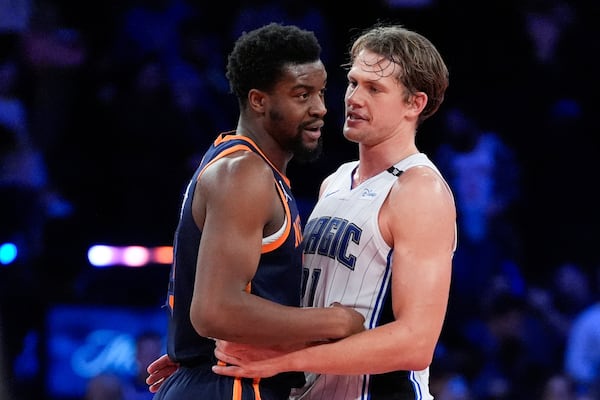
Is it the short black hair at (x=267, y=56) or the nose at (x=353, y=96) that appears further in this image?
the nose at (x=353, y=96)

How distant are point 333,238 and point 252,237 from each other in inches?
27.6

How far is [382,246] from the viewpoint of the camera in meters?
4.15

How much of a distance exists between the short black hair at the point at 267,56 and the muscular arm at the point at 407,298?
0.65 meters

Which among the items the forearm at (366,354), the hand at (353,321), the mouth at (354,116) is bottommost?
the forearm at (366,354)

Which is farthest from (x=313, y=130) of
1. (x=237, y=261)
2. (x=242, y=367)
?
(x=242, y=367)

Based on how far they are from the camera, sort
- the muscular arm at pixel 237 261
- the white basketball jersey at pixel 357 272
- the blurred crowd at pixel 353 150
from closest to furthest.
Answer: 1. the muscular arm at pixel 237 261
2. the white basketball jersey at pixel 357 272
3. the blurred crowd at pixel 353 150

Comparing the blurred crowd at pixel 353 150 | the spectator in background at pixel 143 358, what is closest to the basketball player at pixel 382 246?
the spectator in background at pixel 143 358

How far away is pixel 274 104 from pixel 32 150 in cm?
492

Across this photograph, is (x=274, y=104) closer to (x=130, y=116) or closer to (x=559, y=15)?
(x=130, y=116)

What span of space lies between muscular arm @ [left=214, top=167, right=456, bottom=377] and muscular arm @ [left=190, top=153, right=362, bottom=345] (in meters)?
0.17

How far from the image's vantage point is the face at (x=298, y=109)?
4.03m

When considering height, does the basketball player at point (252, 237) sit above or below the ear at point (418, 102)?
below

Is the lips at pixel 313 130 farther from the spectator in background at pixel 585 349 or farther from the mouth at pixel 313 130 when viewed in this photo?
the spectator in background at pixel 585 349

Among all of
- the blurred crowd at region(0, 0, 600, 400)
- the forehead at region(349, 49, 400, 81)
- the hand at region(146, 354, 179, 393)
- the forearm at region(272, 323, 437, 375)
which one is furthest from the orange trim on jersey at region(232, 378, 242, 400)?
the blurred crowd at region(0, 0, 600, 400)
